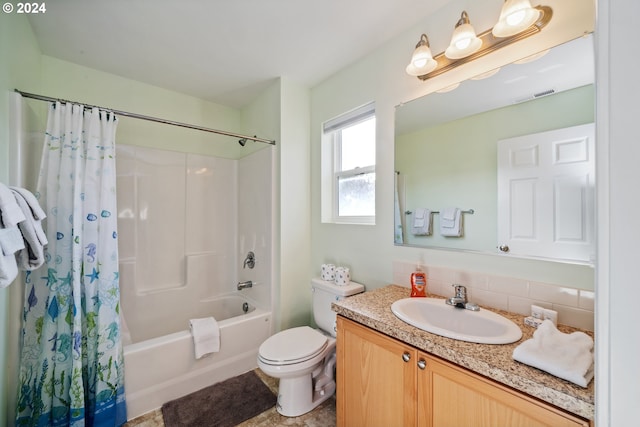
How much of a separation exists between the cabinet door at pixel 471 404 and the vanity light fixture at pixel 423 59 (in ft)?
4.73

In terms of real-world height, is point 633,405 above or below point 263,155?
→ below

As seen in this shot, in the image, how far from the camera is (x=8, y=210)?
898 mm

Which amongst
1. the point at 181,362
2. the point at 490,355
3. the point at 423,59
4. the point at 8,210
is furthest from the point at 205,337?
the point at 423,59

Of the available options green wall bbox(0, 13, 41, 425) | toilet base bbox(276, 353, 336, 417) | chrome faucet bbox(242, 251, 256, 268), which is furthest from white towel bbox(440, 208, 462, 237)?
green wall bbox(0, 13, 41, 425)

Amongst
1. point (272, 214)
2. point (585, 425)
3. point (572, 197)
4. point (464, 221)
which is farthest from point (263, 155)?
point (585, 425)

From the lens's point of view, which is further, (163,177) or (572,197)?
(163,177)

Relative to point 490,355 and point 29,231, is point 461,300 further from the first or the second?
point 29,231

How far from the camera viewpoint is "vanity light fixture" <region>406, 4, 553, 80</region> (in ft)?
3.63

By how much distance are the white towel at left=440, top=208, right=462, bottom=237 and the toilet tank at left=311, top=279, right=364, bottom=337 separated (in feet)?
2.39

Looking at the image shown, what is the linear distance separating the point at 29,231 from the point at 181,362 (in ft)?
3.98

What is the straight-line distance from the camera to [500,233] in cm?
125

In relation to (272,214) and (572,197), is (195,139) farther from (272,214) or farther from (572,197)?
(572,197)

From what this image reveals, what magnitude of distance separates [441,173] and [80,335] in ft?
7.42

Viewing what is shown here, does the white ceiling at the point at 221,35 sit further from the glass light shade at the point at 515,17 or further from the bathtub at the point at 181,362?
the bathtub at the point at 181,362
